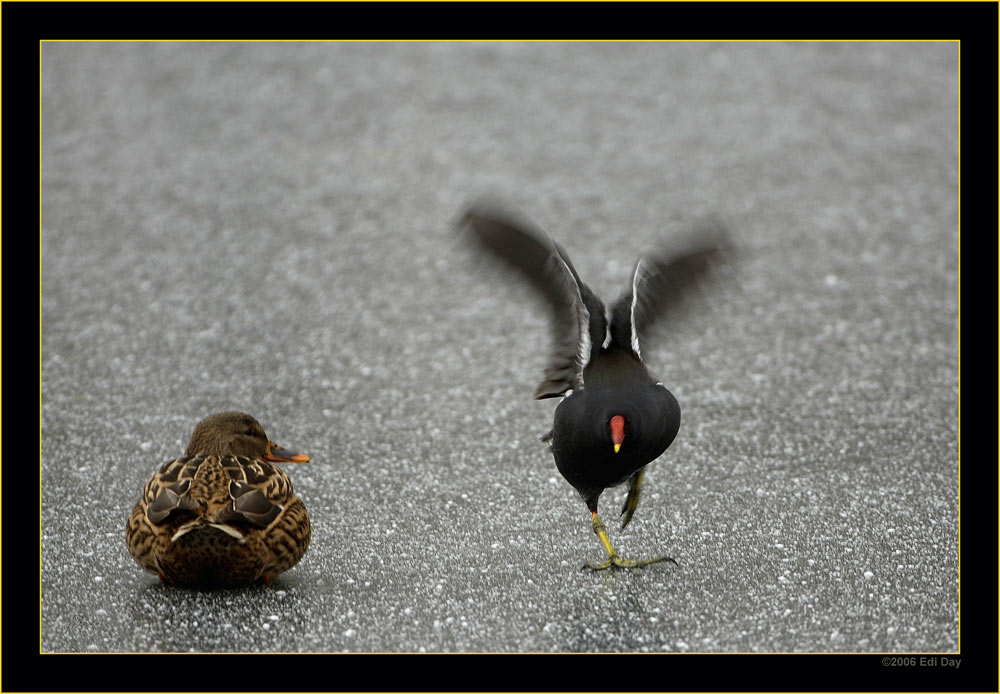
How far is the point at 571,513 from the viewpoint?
16.0ft

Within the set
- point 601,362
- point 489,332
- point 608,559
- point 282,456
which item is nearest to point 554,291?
point 601,362

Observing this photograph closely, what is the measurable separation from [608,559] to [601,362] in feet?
2.51

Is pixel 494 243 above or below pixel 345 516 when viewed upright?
above

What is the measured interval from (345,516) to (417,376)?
1521 mm

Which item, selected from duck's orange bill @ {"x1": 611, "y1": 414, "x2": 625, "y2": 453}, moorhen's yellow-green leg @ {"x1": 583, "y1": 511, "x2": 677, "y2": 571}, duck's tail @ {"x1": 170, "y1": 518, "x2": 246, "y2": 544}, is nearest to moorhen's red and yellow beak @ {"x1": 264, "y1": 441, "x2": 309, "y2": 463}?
duck's tail @ {"x1": 170, "y1": 518, "x2": 246, "y2": 544}

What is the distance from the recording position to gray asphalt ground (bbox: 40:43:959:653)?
13.5 feet

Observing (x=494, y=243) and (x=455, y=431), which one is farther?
(x=455, y=431)

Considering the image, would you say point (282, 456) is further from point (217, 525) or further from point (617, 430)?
point (617, 430)

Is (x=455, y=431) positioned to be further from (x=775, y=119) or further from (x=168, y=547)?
(x=775, y=119)

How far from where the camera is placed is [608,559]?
4.40 m

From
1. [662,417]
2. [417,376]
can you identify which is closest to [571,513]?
[662,417]

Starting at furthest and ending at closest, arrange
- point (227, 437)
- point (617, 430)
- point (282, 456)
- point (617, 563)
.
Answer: point (282, 456), point (227, 437), point (617, 563), point (617, 430)

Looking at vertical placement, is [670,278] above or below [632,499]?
above

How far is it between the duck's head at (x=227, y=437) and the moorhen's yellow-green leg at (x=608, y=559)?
53.9 inches
